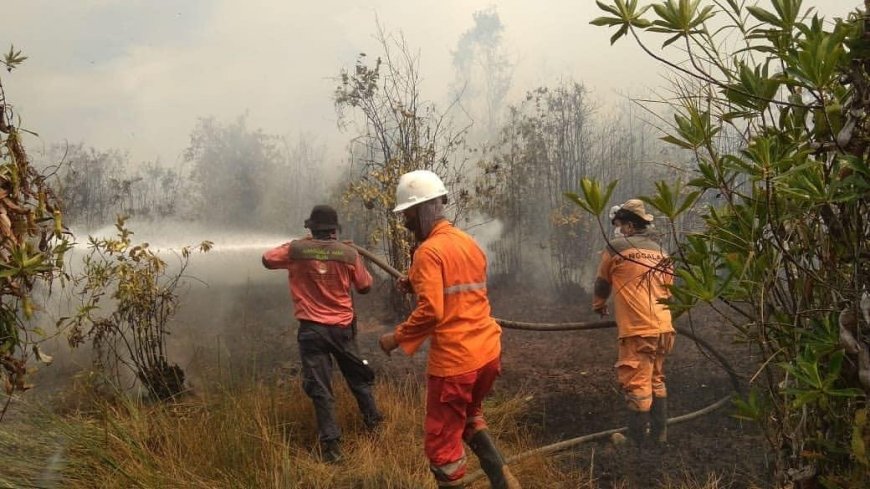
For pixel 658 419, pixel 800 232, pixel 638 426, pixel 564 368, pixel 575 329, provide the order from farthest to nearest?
pixel 564 368 → pixel 658 419 → pixel 638 426 → pixel 575 329 → pixel 800 232

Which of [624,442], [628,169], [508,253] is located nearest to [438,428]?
[624,442]

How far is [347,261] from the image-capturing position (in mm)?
5238

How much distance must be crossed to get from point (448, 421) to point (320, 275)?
1973mm

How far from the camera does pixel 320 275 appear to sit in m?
5.14

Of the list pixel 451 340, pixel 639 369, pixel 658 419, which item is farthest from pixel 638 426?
pixel 451 340

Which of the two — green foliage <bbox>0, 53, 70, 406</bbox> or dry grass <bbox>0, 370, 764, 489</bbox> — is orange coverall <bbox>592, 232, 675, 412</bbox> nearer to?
dry grass <bbox>0, 370, 764, 489</bbox>

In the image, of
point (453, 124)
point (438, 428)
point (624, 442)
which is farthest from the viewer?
point (453, 124)

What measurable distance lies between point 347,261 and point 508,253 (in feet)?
17.9

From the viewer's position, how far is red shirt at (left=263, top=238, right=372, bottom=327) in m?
5.11

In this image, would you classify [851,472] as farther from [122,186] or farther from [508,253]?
[122,186]

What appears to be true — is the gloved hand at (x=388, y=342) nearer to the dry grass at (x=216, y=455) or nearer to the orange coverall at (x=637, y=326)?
the dry grass at (x=216, y=455)

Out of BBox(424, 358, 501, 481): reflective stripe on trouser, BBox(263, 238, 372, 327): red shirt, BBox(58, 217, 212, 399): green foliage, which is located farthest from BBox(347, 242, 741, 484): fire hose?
BBox(58, 217, 212, 399): green foliage

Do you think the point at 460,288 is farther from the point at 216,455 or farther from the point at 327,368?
the point at 327,368

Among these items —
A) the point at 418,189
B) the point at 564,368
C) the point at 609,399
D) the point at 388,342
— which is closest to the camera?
the point at 388,342
